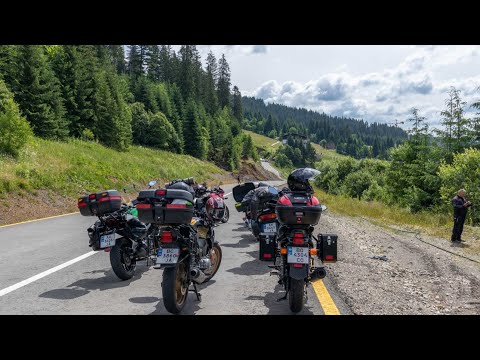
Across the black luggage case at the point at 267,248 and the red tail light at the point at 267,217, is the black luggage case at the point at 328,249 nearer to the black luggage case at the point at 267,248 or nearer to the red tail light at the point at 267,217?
the black luggage case at the point at 267,248

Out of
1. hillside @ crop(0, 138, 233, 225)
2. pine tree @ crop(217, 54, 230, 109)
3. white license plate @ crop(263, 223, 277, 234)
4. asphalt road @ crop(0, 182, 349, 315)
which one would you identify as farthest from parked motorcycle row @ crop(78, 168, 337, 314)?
pine tree @ crop(217, 54, 230, 109)

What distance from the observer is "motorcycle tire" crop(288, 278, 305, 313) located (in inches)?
195

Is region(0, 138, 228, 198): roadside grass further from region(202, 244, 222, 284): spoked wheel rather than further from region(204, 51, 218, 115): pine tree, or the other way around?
region(204, 51, 218, 115): pine tree

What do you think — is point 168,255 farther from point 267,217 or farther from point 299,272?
point 267,217

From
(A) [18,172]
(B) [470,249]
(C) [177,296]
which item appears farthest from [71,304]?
(A) [18,172]

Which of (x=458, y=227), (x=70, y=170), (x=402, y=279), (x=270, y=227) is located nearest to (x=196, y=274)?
(x=270, y=227)

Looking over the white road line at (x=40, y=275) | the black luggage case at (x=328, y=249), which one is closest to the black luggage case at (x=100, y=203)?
the white road line at (x=40, y=275)

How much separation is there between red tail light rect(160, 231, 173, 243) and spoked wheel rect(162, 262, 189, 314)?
0.35 m

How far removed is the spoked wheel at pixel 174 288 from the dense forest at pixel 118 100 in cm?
2097

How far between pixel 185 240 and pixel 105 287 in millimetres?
1916

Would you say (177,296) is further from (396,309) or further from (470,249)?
(470,249)

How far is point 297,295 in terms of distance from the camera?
4945 millimetres
